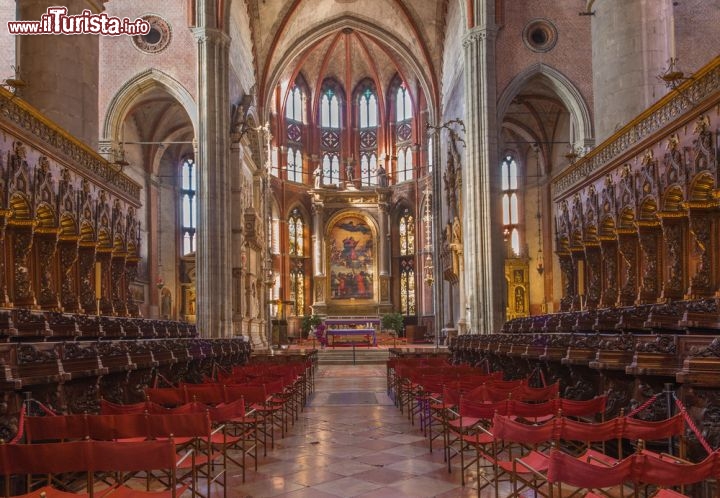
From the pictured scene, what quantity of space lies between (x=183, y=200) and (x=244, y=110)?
32.4 ft

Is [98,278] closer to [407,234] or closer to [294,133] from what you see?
[294,133]

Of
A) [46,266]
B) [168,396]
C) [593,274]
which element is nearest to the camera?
[168,396]

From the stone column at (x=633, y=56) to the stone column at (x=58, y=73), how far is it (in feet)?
42.8

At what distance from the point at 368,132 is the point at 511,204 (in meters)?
13.7

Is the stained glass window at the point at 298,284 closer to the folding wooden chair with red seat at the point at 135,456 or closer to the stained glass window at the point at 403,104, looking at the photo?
the stained glass window at the point at 403,104

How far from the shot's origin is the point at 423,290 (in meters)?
41.2

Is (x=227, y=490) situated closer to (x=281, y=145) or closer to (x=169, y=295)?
(x=169, y=295)

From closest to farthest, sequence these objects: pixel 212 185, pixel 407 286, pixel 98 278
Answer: pixel 98 278
pixel 212 185
pixel 407 286

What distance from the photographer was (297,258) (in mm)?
43156

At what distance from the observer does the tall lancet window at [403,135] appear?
43281 mm

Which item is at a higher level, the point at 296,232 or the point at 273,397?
the point at 296,232

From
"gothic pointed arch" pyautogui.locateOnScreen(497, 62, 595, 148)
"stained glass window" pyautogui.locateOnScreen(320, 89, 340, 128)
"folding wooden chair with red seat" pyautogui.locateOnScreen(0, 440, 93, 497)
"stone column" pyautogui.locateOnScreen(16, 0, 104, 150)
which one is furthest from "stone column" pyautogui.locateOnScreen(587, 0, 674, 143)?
"stained glass window" pyautogui.locateOnScreen(320, 89, 340, 128)

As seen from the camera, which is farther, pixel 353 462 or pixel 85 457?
pixel 353 462

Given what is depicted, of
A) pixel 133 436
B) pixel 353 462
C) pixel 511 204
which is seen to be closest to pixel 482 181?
pixel 511 204
